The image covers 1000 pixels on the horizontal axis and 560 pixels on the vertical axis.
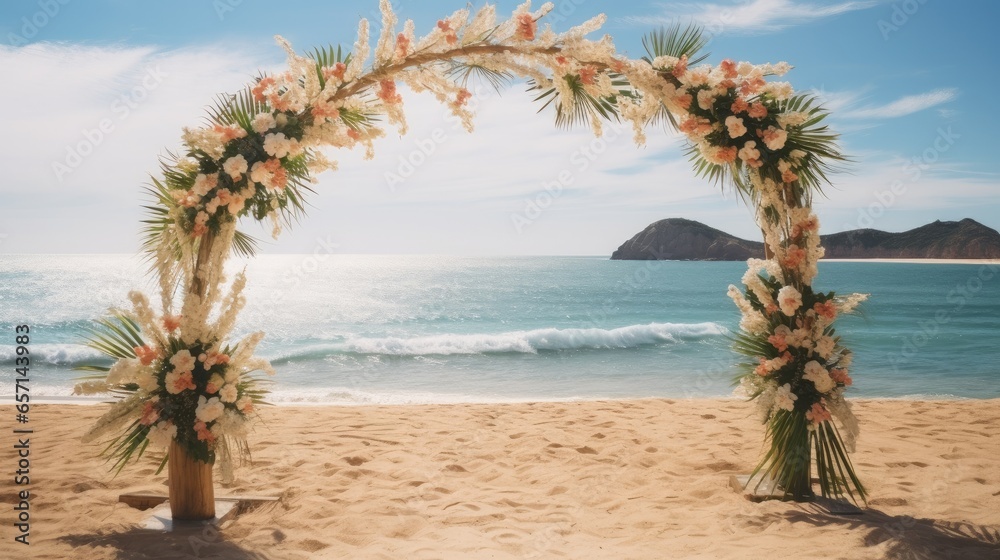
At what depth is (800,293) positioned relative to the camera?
4039 millimetres

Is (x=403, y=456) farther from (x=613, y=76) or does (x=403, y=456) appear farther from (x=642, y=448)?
(x=613, y=76)

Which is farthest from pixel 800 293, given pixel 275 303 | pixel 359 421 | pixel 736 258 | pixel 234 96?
pixel 736 258

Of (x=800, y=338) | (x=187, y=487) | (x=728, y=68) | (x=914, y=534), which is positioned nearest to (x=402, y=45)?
(x=728, y=68)

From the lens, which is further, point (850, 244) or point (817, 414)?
point (850, 244)

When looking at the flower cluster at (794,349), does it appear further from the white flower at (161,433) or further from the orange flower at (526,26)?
the white flower at (161,433)

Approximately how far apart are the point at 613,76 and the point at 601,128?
1.26ft

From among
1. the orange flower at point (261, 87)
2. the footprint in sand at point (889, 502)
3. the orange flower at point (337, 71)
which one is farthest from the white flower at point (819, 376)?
the orange flower at point (261, 87)

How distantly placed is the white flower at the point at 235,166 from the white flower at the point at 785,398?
364cm

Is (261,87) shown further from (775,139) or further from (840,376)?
(840,376)

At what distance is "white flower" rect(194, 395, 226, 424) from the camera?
3504 mm

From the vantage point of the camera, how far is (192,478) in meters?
3.74

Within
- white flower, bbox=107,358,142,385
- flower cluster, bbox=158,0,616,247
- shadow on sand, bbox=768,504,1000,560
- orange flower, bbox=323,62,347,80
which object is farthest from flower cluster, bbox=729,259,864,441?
white flower, bbox=107,358,142,385

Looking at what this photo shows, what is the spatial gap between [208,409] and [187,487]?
63 centimetres

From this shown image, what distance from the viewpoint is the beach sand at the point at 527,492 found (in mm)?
3406
